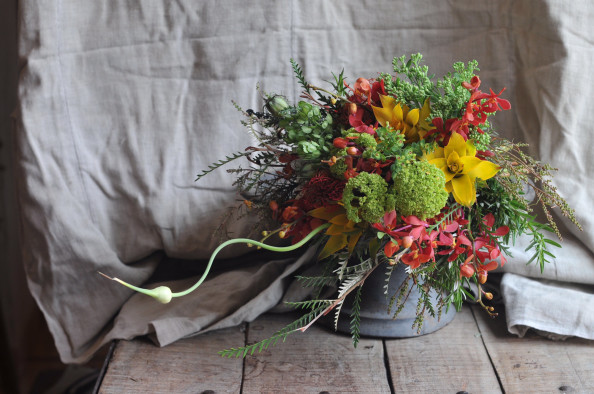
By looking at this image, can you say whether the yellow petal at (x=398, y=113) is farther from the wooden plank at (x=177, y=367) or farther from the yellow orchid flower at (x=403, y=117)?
the wooden plank at (x=177, y=367)

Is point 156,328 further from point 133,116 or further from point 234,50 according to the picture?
point 234,50

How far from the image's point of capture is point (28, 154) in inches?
39.0

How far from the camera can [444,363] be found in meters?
0.84

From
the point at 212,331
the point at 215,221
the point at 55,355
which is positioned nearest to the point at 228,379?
the point at 212,331

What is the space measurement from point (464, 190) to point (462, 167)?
0.03 meters

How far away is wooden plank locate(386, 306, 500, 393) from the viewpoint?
80cm

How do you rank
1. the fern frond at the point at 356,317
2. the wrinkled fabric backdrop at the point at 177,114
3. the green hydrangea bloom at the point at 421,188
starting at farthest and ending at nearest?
the wrinkled fabric backdrop at the point at 177,114 → the fern frond at the point at 356,317 → the green hydrangea bloom at the point at 421,188

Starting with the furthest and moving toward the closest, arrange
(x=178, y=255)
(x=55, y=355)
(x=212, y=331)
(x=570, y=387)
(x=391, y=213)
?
(x=55, y=355) → (x=178, y=255) → (x=212, y=331) → (x=570, y=387) → (x=391, y=213)

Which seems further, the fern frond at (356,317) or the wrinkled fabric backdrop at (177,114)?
the wrinkled fabric backdrop at (177,114)

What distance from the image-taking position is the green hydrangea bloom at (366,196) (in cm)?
70

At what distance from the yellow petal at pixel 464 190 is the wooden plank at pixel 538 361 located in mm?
270

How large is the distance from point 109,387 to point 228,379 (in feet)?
0.52

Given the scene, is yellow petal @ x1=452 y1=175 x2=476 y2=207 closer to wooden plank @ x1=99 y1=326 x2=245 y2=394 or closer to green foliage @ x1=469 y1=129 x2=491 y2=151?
green foliage @ x1=469 y1=129 x2=491 y2=151

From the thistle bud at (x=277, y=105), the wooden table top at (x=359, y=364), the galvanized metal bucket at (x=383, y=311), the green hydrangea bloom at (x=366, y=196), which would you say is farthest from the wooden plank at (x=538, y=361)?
the thistle bud at (x=277, y=105)
